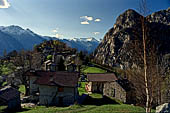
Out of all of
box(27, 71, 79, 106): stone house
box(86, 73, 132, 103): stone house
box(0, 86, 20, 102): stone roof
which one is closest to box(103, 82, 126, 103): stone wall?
box(86, 73, 132, 103): stone house

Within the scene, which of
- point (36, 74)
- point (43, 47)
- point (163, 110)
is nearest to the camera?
point (163, 110)

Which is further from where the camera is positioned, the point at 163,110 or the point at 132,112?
the point at 132,112

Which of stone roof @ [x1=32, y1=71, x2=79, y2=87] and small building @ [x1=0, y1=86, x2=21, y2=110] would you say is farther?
stone roof @ [x1=32, y1=71, x2=79, y2=87]

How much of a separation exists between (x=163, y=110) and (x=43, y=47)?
124383mm

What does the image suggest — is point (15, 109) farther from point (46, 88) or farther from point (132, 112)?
point (132, 112)

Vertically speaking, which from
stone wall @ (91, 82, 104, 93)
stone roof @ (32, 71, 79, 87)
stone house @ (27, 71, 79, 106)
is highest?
stone roof @ (32, 71, 79, 87)

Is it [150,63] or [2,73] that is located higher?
[150,63]

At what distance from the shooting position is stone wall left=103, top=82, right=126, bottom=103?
119ft

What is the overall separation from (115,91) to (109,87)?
2.74 meters

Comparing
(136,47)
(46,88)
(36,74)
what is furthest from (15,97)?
(136,47)

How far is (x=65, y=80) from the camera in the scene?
34875 millimetres

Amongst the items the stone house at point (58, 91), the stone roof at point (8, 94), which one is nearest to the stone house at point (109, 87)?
the stone house at point (58, 91)

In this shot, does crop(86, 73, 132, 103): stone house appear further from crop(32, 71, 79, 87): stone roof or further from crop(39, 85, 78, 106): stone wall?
crop(39, 85, 78, 106): stone wall

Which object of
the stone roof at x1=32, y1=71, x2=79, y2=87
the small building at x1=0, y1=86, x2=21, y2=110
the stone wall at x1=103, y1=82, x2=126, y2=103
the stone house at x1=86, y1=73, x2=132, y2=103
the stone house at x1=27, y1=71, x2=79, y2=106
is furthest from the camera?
the stone wall at x1=103, y1=82, x2=126, y2=103
